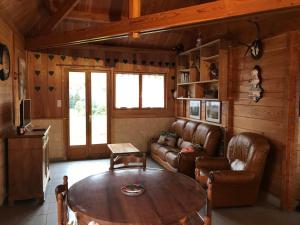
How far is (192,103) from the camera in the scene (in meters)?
5.98

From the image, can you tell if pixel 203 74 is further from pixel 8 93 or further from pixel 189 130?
pixel 8 93

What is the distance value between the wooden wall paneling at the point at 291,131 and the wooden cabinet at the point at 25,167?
132 inches

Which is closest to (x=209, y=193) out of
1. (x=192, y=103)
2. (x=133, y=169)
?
(x=133, y=169)

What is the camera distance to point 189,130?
17.7 feet

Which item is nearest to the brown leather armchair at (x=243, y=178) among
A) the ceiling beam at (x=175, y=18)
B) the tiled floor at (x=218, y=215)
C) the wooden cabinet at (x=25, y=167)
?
the tiled floor at (x=218, y=215)

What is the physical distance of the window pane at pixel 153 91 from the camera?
264 inches

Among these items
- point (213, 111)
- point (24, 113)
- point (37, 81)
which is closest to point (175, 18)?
point (213, 111)

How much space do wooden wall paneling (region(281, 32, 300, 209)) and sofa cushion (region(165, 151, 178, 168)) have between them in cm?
169

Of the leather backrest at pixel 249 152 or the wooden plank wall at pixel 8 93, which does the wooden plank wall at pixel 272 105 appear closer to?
the leather backrest at pixel 249 152

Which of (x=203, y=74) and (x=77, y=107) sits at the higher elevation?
(x=203, y=74)

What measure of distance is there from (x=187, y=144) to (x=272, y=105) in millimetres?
2008

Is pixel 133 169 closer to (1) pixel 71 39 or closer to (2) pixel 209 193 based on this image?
(2) pixel 209 193

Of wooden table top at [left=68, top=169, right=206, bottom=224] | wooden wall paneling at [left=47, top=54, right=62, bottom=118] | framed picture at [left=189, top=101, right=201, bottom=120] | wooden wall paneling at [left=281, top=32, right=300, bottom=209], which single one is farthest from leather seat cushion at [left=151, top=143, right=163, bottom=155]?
wooden table top at [left=68, top=169, right=206, bottom=224]

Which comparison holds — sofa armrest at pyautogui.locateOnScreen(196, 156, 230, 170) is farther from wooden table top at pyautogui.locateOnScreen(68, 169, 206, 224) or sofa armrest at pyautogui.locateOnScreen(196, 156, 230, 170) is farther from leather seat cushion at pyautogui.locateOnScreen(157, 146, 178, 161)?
wooden table top at pyautogui.locateOnScreen(68, 169, 206, 224)
